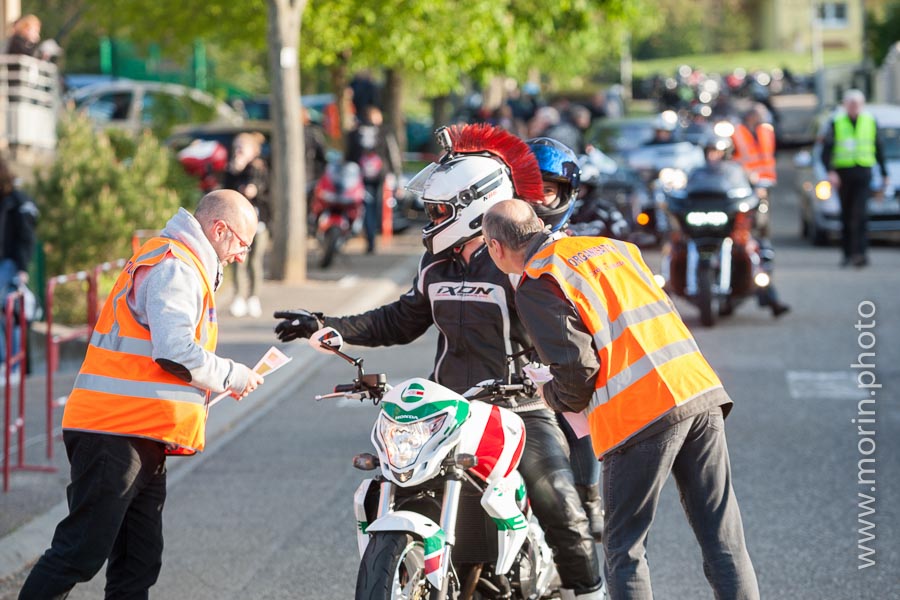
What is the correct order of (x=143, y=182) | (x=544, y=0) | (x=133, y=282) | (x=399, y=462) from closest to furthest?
(x=399, y=462)
(x=133, y=282)
(x=143, y=182)
(x=544, y=0)

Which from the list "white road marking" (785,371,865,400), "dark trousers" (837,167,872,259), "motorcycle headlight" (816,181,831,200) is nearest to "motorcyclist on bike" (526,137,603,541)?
"white road marking" (785,371,865,400)

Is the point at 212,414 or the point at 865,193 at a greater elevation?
the point at 865,193

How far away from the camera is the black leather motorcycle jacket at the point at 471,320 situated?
218 inches

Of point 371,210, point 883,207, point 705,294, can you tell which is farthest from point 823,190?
point 705,294

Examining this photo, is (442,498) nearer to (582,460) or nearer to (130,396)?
(130,396)

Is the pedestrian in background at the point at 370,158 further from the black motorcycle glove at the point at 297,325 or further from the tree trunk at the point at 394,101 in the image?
the black motorcycle glove at the point at 297,325

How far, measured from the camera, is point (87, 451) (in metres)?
5.32

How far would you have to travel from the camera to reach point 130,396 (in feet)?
17.4

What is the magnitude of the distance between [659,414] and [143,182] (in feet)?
42.3

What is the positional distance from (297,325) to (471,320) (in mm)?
605

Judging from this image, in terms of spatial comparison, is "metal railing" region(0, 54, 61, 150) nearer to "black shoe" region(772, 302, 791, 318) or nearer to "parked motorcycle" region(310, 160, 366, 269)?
"parked motorcycle" region(310, 160, 366, 269)

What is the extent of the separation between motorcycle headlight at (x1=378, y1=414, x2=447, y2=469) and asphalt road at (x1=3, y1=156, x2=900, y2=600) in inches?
71.5

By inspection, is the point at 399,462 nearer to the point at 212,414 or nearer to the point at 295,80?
the point at 212,414

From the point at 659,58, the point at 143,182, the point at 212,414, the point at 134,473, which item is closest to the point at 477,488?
the point at 134,473
